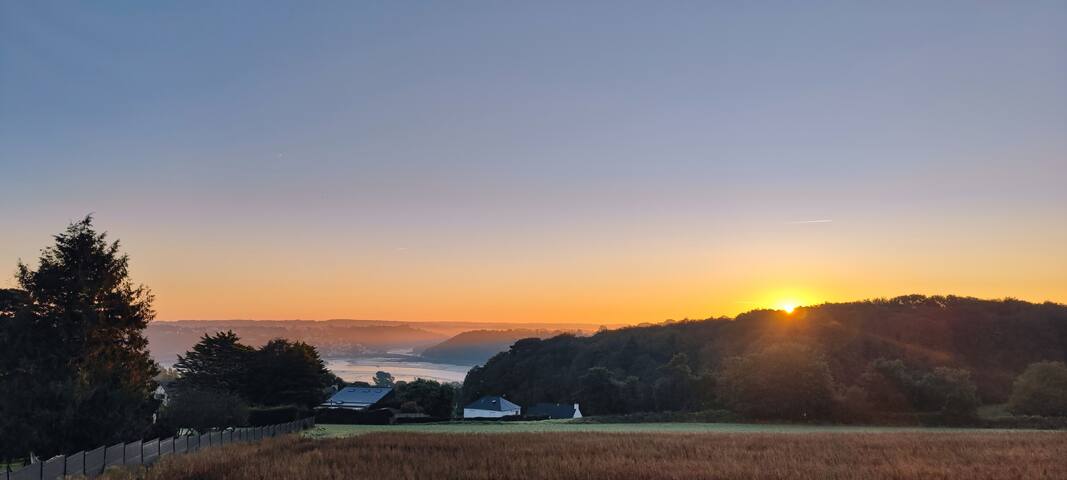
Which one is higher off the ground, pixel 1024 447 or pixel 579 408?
pixel 1024 447

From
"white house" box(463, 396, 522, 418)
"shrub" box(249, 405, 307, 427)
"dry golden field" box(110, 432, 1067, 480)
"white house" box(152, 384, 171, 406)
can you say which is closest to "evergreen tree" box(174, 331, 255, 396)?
"white house" box(152, 384, 171, 406)

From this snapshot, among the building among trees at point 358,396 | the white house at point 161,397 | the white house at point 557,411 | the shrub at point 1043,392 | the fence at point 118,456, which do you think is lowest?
the white house at point 557,411

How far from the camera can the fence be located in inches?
734

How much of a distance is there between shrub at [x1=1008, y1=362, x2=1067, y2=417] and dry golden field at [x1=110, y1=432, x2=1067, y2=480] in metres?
33.2

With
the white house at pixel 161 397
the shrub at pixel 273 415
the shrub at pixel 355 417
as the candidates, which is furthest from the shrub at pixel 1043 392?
the white house at pixel 161 397

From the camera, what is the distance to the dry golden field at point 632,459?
22.4 m

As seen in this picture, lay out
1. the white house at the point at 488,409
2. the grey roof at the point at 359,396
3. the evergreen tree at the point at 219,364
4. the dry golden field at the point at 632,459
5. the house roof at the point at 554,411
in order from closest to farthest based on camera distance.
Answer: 1. the dry golden field at the point at 632,459
2. the evergreen tree at the point at 219,364
3. the grey roof at the point at 359,396
4. the white house at the point at 488,409
5. the house roof at the point at 554,411

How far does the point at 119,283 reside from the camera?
3562 cm

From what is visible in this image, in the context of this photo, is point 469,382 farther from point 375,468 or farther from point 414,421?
point 375,468

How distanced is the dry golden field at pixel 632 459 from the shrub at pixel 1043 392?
33.2m

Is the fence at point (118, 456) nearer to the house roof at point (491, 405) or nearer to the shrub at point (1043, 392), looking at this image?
the shrub at point (1043, 392)

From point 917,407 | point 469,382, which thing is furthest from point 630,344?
point 917,407

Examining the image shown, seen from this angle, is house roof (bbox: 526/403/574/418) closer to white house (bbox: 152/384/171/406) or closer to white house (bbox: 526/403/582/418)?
white house (bbox: 526/403/582/418)

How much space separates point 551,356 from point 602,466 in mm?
136725
